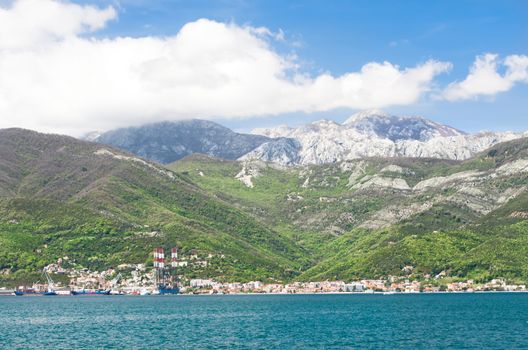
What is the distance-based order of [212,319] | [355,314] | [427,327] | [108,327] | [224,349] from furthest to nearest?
[355,314] → [212,319] → [108,327] → [427,327] → [224,349]

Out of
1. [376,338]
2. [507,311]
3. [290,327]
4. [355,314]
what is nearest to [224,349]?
[376,338]

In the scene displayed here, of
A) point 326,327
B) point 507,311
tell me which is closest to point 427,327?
point 326,327

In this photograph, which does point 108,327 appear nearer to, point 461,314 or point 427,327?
Answer: point 427,327

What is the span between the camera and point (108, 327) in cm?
14750

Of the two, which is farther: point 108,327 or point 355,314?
point 355,314

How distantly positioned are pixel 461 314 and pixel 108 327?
8471cm

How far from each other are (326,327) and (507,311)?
59740 millimetres

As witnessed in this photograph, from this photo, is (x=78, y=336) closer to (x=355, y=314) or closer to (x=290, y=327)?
(x=290, y=327)

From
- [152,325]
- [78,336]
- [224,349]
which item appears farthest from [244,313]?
[224,349]

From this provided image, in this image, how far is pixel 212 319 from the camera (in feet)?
559

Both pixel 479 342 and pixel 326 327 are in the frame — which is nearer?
pixel 479 342

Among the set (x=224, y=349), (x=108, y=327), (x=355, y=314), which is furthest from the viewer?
(x=355, y=314)

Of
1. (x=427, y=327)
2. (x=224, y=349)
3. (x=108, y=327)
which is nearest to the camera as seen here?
(x=224, y=349)

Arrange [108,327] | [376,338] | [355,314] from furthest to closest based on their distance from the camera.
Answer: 1. [355,314]
2. [108,327]
3. [376,338]
